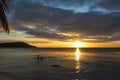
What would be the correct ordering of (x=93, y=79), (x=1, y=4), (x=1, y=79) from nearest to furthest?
(x=1, y=4) < (x=1, y=79) < (x=93, y=79)

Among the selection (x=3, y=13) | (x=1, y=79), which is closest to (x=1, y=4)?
(x=3, y=13)

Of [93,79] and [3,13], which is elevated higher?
[3,13]

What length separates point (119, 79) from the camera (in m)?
29.2

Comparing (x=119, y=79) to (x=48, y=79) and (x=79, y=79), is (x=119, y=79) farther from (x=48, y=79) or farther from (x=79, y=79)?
(x=48, y=79)

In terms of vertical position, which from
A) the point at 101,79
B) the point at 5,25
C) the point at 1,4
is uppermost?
the point at 1,4

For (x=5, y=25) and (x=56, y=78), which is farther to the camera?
(x=56, y=78)

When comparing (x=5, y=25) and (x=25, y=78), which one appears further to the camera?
(x=25, y=78)

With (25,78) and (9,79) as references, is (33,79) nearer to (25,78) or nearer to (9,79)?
(25,78)

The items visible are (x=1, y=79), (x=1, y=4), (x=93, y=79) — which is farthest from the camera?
(x=93, y=79)

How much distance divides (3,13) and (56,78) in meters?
25.8

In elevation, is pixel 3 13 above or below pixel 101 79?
above

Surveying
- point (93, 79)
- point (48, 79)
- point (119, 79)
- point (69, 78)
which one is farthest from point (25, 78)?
point (119, 79)

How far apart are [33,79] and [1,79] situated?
13.0 feet

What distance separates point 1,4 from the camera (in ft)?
11.9
